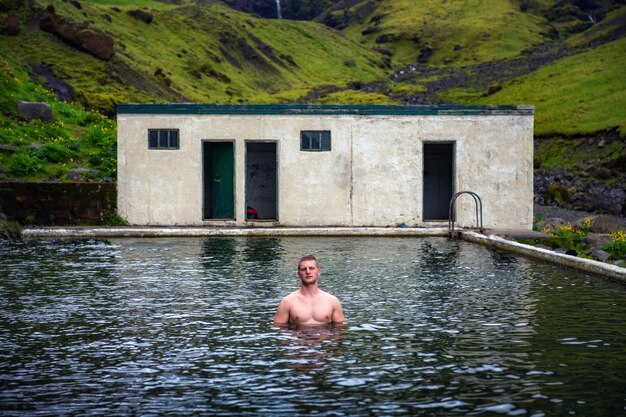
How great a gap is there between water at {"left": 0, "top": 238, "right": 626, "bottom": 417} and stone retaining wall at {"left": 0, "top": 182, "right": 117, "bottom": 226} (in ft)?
30.1

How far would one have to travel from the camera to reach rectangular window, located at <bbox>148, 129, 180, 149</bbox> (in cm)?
2869

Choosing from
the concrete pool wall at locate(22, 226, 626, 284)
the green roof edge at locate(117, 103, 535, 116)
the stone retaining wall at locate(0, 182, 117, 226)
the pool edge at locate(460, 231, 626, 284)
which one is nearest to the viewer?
the pool edge at locate(460, 231, 626, 284)

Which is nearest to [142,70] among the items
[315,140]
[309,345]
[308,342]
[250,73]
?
[250,73]

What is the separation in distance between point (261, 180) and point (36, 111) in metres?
13.2

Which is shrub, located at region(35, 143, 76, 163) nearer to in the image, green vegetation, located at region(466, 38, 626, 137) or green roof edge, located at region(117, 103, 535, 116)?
green roof edge, located at region(117, 103, 535, 116)

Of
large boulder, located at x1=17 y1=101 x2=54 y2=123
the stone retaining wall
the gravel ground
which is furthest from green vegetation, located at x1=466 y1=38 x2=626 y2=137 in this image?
the stone retaining wall

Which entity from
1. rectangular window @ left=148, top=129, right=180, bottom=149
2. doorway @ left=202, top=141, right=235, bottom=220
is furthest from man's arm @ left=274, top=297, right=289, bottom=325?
rectangular window @ left=148, top=129, right=180, bottom=149

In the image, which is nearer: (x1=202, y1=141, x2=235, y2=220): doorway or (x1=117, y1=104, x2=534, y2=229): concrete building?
(x1=117, y1=104, x2=534, y2=229): concrete building

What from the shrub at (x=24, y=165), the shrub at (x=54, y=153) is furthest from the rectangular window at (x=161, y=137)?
the shrub at (x=54, y=153)

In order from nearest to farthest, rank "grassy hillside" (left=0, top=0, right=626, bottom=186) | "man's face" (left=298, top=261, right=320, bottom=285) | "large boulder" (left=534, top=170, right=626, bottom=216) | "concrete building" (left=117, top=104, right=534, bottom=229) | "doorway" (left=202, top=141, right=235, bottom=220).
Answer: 1. "man's face" (left=298, top=261, right=320, bottom=285)
2. "concrete building" (left=117, top=104, right=534, bottom=229)
3. "doorway" (left=202, top=141, right=235, bottom=220)
4. "grassy hillside" (left=0, top=0, right=626, bottom=186)
5. "large boulder" (left=534, top=170, right=626, bottom=216)

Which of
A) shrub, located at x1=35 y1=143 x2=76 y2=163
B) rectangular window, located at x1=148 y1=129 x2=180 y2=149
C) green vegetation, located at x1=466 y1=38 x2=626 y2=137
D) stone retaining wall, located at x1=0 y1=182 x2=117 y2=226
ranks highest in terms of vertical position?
green vegetation, located at x1=466 y1=38 x2=626 y2=137

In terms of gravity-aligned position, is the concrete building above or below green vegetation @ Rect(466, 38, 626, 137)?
below

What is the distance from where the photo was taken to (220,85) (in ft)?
347

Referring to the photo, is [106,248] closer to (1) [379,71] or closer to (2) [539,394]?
(2) [539,394]
